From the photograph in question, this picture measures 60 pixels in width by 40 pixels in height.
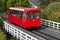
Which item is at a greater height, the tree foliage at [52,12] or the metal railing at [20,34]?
the metal railing at [20,34]

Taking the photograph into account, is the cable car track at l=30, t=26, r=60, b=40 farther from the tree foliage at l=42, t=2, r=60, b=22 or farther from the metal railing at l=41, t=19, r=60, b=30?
the tree foliage at l=42, t=2, r=60, b=22

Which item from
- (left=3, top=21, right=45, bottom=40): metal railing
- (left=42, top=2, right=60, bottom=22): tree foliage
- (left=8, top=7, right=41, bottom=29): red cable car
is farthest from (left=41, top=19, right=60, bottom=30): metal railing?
(left=3, top=21, right=45, bottom=40): metal railing

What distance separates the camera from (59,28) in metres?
29.9

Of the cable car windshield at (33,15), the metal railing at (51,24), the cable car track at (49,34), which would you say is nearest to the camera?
the cable car track at (49,34)

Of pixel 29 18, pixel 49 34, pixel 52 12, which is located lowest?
pixel 52 12

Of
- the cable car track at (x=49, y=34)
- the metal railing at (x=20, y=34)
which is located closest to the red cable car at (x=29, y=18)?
the cable car track at (x=49, y=34)

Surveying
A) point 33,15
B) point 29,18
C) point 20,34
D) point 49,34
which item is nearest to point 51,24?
point 33,15

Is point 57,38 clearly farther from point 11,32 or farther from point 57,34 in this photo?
point 11,32

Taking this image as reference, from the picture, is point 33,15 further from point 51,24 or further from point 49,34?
point 49,34

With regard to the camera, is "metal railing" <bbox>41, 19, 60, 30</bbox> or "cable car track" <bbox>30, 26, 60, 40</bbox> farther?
"metal railing" <bbox>41, 19, 60, 30</bbox>

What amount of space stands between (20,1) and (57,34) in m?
25.3

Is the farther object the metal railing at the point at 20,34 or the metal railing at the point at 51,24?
the metal railing at the point at 51,24

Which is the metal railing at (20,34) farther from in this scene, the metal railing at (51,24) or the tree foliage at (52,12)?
the tree foliage at (52,12)

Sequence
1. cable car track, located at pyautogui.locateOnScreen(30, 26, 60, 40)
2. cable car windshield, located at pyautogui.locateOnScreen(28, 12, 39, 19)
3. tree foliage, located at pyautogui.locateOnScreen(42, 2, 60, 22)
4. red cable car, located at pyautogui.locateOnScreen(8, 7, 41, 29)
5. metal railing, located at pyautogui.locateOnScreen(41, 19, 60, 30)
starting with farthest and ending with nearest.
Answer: tree foliage, located at pyautogui.locateOnScreen(42, 2, 60, 22), metal railing, located at pyautogui.locateOnScreen(41, 19, 60, 30), cable car windshield, located at pyautogui.locateOnScreen(28, 12, 39, 19), red cable car, located at pyautogui.locateOnScreen(8, 7, 41, 29), cable car track, located at pyautogui.locateOnScreen(30, 26, 60, 40)
